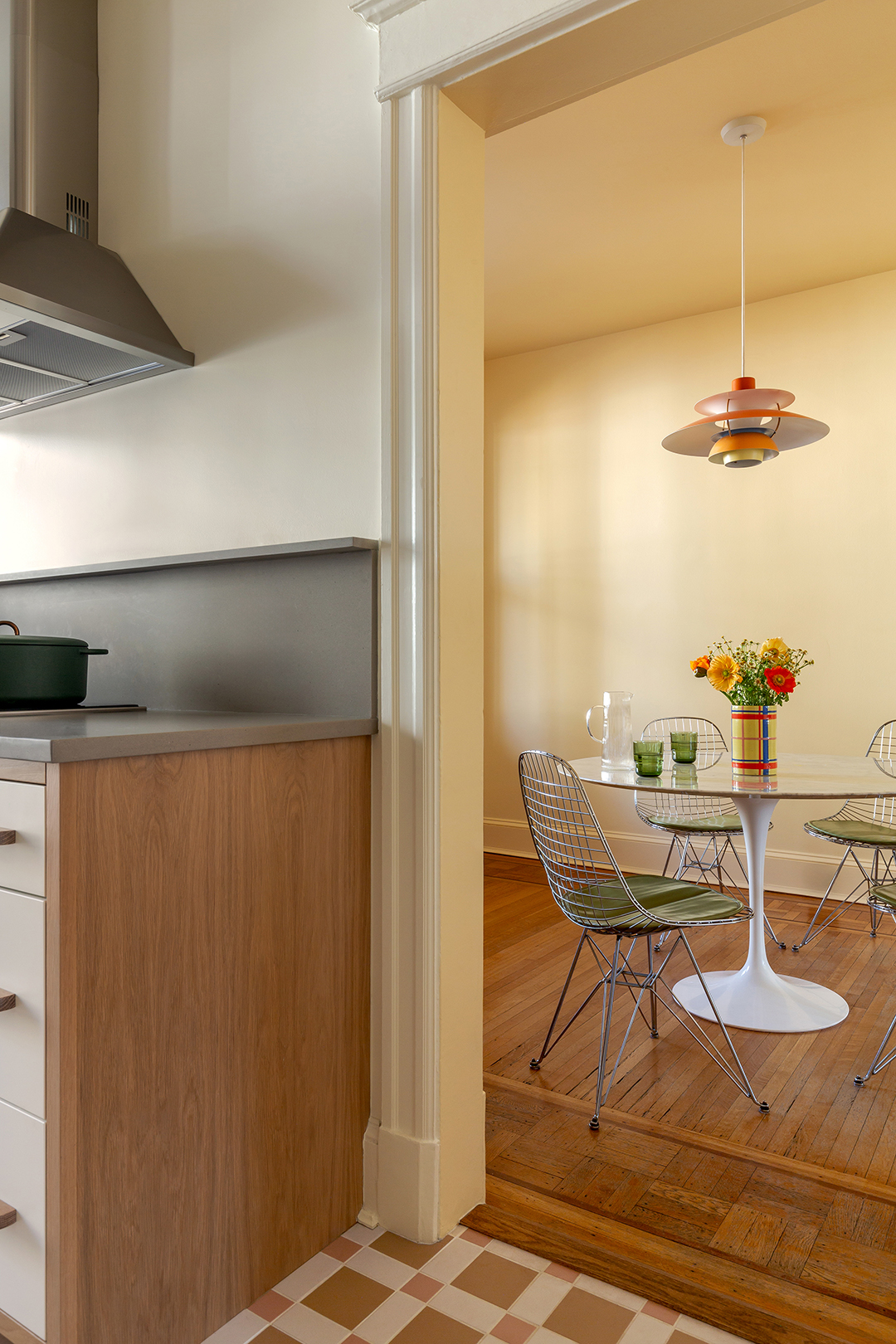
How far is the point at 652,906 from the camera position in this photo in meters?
2.32

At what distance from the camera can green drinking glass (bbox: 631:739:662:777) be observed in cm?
270

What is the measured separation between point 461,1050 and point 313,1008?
318 millimetres

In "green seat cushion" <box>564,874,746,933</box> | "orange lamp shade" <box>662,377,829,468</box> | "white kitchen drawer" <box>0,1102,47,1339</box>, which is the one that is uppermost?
"orange lamp shade" <box>662,377,829,468</box>

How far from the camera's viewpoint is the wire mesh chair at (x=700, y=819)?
10.7 ft

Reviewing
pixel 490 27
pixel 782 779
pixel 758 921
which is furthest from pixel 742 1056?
pixel 490 27

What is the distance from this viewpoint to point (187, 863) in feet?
4.44

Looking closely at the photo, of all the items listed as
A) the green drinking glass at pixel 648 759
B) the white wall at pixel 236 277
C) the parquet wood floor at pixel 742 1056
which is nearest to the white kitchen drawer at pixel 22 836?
the white wall at pixel 236 277

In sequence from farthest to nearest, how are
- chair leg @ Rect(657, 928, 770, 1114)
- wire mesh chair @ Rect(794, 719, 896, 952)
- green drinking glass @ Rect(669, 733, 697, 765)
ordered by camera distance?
wire mesh chair @ Rect(794, 719, 896, 952)
green drinking glass @ Rect(669, 733, 697, 765)
chair leg @ Rect(657, 928, 770, 1114)

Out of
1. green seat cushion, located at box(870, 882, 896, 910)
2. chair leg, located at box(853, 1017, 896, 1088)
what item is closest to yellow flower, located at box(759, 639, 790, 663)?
green seat cushion, located at box(870, 882, 896, 910)

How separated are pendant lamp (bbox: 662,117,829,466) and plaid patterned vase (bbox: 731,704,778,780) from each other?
827 mm

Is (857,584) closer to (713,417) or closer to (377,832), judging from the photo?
(713,417)

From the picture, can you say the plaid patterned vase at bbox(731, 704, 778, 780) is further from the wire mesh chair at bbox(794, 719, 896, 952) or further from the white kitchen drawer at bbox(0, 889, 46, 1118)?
the white kitchen drawer at bbox(0, 889, 46, 1118)

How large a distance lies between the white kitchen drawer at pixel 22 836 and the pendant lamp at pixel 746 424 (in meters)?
2.27

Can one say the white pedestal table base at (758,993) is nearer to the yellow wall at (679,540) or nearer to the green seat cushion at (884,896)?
the green seat cushion at (884,896)
